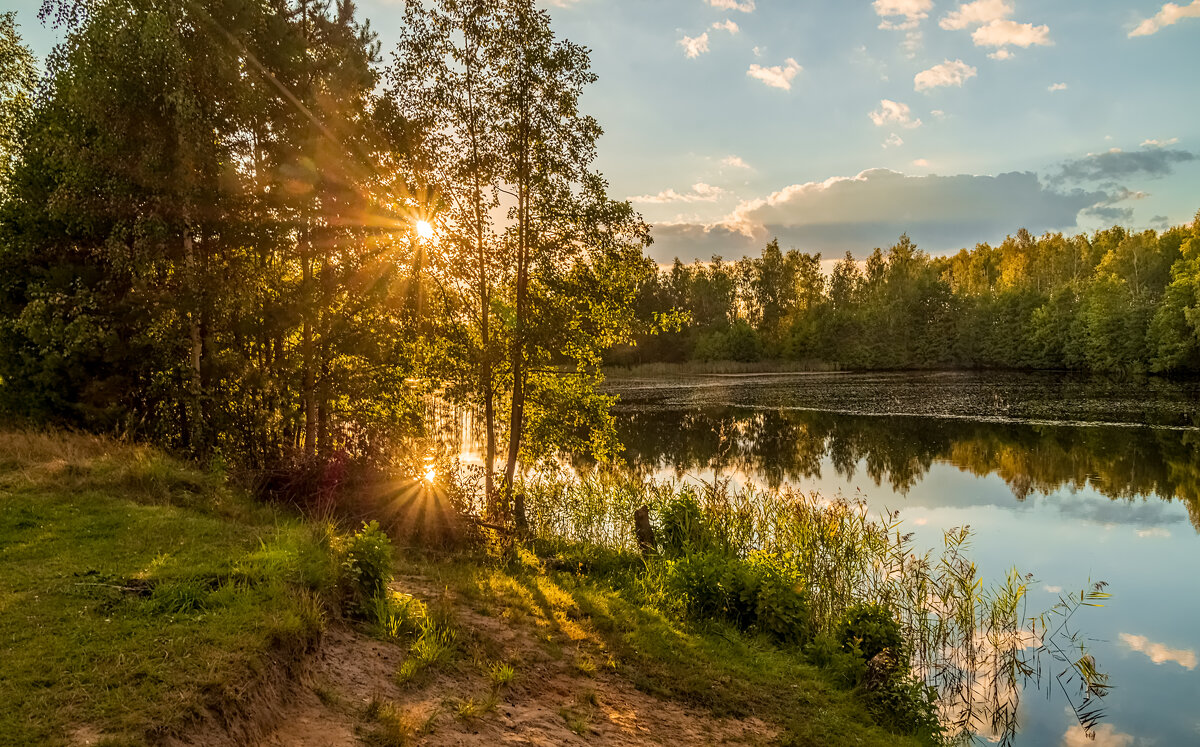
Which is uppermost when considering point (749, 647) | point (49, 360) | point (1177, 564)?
point (49, 360)

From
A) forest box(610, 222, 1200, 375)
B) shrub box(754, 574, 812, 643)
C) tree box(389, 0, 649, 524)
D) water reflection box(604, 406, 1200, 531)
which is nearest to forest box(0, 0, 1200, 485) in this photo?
tree box(389, 0, 649, 524)

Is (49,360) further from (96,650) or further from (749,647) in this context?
(749,647)

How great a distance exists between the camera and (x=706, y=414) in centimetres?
3938

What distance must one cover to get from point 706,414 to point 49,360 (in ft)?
104

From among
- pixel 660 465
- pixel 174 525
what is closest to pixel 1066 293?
pixel 660 465

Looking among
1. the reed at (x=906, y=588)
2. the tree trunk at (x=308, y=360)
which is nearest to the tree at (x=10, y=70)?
the tree trunk at (x=308, y=360)

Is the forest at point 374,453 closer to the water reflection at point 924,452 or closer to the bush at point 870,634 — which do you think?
the bush at point 870,634

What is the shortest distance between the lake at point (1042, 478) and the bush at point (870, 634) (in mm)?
2209

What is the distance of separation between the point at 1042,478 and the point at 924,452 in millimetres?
4976

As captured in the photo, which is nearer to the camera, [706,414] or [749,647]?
[749,647]

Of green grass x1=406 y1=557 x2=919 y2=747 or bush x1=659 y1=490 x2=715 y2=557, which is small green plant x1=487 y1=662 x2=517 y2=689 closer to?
green grass x1=406 y1=557 x2=919 y2=747

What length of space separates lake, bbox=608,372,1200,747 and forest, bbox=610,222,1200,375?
15153 mm

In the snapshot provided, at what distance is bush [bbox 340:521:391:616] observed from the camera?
6699 millimetres

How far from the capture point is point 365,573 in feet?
22.4
